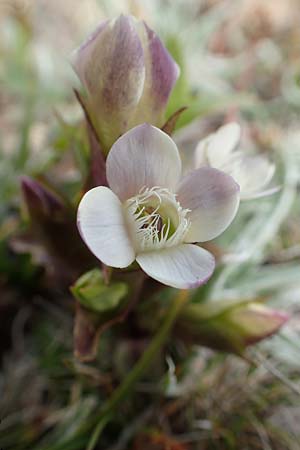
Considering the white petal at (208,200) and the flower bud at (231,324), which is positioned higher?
the white petal at (208,200)

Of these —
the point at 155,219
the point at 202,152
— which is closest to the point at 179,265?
the point at 155,219

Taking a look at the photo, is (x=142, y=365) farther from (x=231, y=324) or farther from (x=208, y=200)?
(x=208, y=200)

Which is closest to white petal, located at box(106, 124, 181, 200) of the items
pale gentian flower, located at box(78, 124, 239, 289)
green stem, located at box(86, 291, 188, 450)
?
pale gentian flower, located at box(78, 124, 239, 289)

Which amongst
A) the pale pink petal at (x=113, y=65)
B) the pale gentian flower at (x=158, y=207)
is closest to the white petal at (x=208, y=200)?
the pale gentian flower at (x=158, y=207)

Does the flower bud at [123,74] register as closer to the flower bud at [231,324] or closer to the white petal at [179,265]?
the white petal at [179,265]

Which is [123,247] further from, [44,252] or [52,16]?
[52,16]

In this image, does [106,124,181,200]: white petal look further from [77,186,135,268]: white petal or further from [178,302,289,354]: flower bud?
[178,302,289,354]: flower bud
